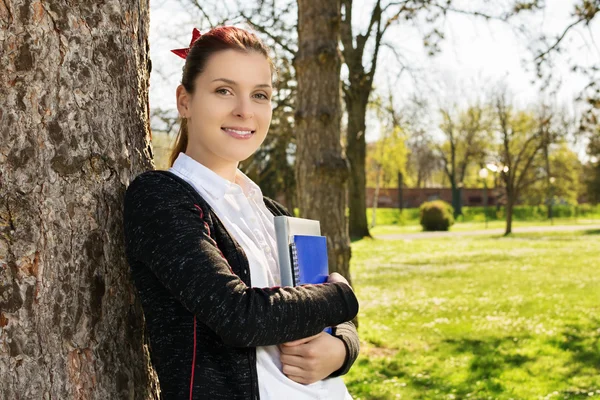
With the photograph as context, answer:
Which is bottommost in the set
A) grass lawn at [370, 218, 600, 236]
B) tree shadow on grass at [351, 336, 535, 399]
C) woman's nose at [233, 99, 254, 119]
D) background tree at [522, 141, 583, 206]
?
tree shadow on grass at [351, 336, 535, 399]

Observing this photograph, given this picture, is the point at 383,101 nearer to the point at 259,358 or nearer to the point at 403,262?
the point at 403,262

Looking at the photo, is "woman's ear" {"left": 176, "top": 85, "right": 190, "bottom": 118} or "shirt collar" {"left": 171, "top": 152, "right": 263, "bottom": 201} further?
"woman's ear" {"left": 176, "top": 85, "right": 190, "bottom": 118}

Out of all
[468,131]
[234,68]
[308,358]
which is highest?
[468,131]

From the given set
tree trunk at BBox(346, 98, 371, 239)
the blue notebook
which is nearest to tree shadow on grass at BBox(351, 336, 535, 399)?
the blue notebook

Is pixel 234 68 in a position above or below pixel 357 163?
below

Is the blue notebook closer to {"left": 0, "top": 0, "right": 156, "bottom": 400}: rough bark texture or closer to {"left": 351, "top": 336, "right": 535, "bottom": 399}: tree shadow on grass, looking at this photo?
{"left": 0, "top": 0, "right": 156, "bottom": 400}: rough bark texture

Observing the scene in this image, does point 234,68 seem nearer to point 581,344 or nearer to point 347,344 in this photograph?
point 347,344

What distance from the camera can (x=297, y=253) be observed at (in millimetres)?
1896

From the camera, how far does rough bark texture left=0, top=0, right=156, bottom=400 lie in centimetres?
179

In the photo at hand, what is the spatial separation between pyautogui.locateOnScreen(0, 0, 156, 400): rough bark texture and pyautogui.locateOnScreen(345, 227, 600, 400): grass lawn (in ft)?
14.7

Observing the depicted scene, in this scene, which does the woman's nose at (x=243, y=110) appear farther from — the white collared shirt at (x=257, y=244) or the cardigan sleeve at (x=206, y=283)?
the cardigan sleeve at (x=206, y=283)

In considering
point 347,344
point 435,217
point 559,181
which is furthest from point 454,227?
point 347,344

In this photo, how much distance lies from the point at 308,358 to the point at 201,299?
1.26 feet

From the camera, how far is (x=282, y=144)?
70.4 ft
